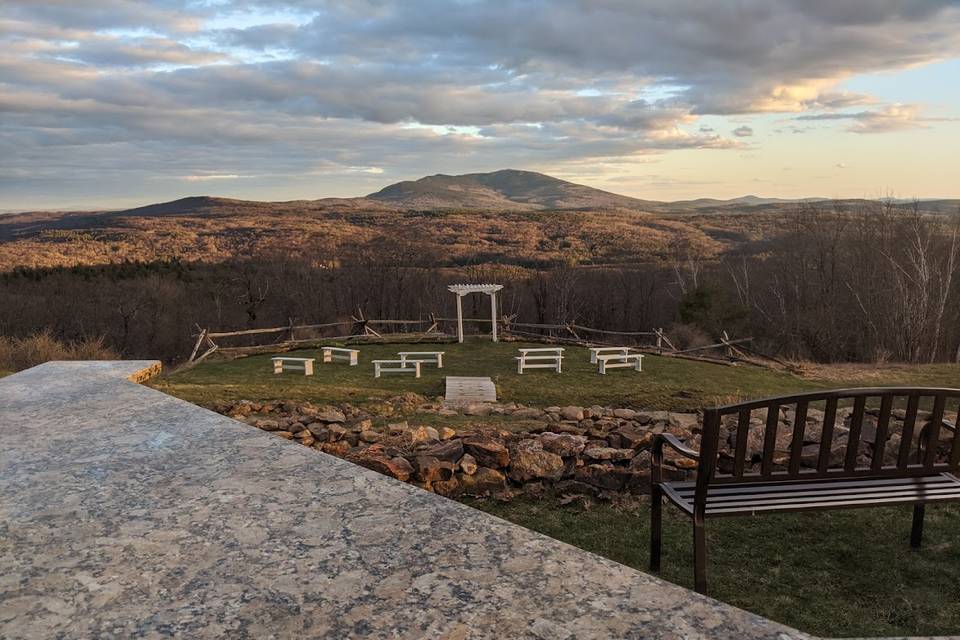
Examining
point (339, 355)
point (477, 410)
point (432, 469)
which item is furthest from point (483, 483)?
point (339, 355)

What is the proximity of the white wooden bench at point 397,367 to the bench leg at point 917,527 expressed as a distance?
9854 mm

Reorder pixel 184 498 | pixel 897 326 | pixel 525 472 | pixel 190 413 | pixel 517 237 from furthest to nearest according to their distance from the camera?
pixel 517 237, pixel 897 326, pixel 525 472, pixel 190 413, pixel 184 498

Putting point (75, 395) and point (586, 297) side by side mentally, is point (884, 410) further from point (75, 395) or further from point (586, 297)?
point (586, 297)

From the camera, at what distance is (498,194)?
598 ft

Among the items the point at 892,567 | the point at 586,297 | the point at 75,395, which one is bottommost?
the point at 586,297

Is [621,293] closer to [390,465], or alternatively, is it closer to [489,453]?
[489,453]

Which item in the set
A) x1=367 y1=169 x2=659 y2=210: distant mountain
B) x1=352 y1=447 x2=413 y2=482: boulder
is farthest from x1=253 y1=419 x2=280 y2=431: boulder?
x1=367 y1=169 x2=659 y2=210: distant mountain

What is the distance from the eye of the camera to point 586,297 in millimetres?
47844

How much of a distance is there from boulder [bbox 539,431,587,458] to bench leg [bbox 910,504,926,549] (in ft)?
7.29

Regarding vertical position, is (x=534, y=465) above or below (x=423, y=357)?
above

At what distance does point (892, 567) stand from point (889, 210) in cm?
2931

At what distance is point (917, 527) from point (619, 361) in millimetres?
11112

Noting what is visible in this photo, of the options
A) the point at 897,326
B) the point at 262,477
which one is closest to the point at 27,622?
the point at 262,477

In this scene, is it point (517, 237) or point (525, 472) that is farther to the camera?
point (517, 237)
